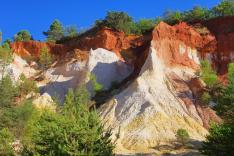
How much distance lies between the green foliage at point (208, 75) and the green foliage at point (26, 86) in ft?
75.4

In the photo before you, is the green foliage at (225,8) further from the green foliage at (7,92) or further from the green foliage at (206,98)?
the green foliage at (7,92)

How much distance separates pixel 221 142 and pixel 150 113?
2069 cm

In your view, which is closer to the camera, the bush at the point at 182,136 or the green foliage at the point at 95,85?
the bush at the point at 182,136

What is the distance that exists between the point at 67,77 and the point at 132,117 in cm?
2160

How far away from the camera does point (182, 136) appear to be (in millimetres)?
50344

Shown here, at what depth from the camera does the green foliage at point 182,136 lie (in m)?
50.3

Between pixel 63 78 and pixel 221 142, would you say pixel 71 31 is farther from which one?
pixel 221 142

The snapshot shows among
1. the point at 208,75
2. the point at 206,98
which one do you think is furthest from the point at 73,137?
the point at 208,75

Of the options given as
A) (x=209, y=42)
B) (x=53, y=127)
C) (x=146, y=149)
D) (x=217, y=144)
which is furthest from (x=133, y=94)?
(x=53, y=127)

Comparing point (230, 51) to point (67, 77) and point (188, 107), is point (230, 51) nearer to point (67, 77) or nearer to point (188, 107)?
point (188, 107)

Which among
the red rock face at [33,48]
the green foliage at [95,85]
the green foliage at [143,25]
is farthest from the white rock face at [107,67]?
the green foliage at [143,25]

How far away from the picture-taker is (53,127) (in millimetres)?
32312

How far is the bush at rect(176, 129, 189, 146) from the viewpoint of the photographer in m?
50.3

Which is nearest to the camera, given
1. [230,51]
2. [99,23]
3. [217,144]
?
[217,144]
